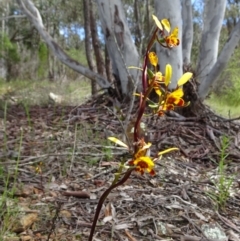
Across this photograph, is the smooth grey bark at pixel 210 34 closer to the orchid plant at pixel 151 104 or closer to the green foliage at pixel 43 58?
the orchid plant at pixel 151 104

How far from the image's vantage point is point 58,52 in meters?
4.03

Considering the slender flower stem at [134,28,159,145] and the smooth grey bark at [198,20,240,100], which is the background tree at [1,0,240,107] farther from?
the slender flower stem at [134,28,159,145]

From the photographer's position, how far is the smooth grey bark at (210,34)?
389cm

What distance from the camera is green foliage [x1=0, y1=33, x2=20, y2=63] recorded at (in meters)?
12.9

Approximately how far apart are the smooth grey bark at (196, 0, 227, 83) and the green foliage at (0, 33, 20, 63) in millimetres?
10257

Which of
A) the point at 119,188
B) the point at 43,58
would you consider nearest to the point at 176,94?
the point at 119,188

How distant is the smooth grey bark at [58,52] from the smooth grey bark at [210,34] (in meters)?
1.04

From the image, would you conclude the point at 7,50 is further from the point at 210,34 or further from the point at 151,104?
the point at 151,104

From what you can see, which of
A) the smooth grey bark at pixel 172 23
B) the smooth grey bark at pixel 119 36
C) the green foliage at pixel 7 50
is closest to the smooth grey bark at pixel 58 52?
the smooth grey bark at pixel 119 36

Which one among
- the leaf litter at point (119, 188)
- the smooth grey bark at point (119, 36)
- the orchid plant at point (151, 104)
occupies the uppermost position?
the smooth grey bark at point (119, 36)

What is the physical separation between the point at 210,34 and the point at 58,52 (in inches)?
63.9

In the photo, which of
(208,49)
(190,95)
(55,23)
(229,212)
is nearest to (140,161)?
(229,212)

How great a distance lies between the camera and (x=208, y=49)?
399cm

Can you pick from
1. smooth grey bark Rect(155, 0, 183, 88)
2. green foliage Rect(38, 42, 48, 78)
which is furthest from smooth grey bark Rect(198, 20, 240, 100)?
green foliage Rect(38, 42, 48, 78)
